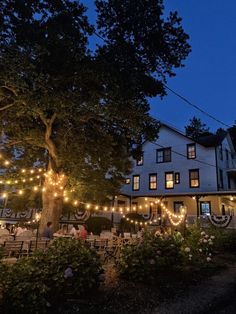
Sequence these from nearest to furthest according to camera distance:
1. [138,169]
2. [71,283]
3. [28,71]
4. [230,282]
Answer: [71,283]
[230,282]
[28,71]
[138,169]

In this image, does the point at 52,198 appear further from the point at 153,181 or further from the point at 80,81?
the point at 153,181

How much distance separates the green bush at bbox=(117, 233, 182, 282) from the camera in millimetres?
7004

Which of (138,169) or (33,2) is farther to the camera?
(138,169)

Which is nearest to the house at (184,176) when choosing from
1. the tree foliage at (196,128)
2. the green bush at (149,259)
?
the green bush at (149,259)

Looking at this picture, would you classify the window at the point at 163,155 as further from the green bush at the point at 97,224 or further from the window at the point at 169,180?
the green bush at the point at 97,224

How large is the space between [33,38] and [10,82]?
221 cm

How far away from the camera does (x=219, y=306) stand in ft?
19.1

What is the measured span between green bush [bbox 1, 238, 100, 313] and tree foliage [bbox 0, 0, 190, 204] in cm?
752

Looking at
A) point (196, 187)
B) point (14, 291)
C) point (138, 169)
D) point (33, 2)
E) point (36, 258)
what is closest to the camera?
point (14, 291)

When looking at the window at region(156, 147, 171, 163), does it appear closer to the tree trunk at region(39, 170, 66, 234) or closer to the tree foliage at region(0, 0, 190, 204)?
the tree foliage at region(0, 0, 190, 204)

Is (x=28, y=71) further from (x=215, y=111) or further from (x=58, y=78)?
(x=215, y=111)

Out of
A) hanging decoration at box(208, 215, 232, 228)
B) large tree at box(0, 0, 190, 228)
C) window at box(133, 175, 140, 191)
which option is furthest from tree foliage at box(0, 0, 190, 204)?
window at box(133, 175, 140, 191)

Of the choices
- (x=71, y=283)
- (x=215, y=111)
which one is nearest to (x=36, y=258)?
(x=71, y=283)

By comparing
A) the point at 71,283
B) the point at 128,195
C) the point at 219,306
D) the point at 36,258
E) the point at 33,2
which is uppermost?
the point at 33,2
